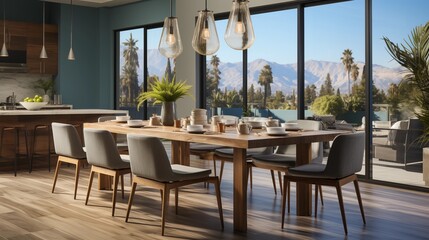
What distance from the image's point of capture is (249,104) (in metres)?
7.82

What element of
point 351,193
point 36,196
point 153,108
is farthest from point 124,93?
point 351,193

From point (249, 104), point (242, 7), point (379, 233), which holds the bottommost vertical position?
point (379, 233)


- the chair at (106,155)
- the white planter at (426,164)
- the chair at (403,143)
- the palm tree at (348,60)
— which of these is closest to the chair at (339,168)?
the chair at (106,155)

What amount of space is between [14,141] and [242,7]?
4413 millimetres

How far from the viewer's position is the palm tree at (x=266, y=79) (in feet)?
24.5

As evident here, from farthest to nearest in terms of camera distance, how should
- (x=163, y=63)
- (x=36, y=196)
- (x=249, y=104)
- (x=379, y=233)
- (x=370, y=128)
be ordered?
(x=163, y=63) < (x=249, y=104) < (x=370, y=128) < (x=36, y=196) < (x=379, y=233)

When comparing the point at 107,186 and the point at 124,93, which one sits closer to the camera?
the point at 107,186

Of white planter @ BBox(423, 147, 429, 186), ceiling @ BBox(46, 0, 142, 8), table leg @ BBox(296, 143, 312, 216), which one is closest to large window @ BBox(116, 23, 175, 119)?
ceiling @ BBox(46, 0, 142, 8)

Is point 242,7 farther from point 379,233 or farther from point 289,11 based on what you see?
point 289,11

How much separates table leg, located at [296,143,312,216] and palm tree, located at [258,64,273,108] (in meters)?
3.16

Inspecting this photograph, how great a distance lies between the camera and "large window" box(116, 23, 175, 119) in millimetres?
9805

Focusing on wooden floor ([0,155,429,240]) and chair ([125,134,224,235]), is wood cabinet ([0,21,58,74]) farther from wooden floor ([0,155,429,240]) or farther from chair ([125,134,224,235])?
chair ([125,134,224,235])

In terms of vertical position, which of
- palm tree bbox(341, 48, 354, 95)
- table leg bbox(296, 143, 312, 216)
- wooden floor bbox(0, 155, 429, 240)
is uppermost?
palm tree bbox(341, 48, 354, 95)

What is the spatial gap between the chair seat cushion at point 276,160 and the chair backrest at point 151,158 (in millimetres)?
1172
